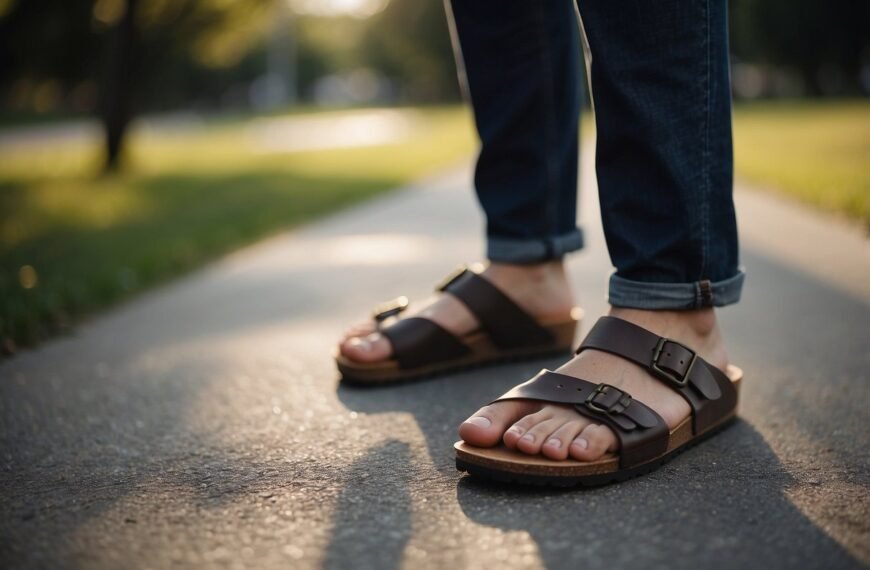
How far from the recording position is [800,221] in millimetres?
4004

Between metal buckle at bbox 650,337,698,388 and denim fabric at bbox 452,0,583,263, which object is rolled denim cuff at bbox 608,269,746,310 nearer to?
metal buckle at bbox 650,337,698,388

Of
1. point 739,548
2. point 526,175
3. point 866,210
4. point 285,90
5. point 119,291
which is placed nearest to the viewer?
point 739,548

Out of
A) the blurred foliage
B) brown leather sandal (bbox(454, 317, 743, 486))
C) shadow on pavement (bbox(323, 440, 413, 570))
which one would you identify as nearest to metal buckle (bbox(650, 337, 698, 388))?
brown leather sandal (bbox(454, 317, 743, 486))

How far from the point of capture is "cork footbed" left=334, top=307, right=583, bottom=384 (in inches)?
67.7

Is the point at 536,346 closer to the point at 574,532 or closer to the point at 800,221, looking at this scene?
the point at 574,532

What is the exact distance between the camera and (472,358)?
1812mm

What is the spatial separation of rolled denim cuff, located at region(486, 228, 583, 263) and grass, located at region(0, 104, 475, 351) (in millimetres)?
1396

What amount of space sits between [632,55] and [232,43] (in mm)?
11285

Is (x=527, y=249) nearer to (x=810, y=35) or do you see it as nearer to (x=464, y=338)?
(x=464, y=338)

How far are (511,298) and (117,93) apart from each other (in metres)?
8.02

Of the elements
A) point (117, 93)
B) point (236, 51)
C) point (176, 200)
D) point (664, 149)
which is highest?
point (236, 51)

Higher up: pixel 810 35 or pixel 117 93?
pixel 117 93

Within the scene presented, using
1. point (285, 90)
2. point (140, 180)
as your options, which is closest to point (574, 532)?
point (140, 180)

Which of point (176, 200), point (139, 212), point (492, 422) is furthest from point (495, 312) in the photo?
point (176, 200)
